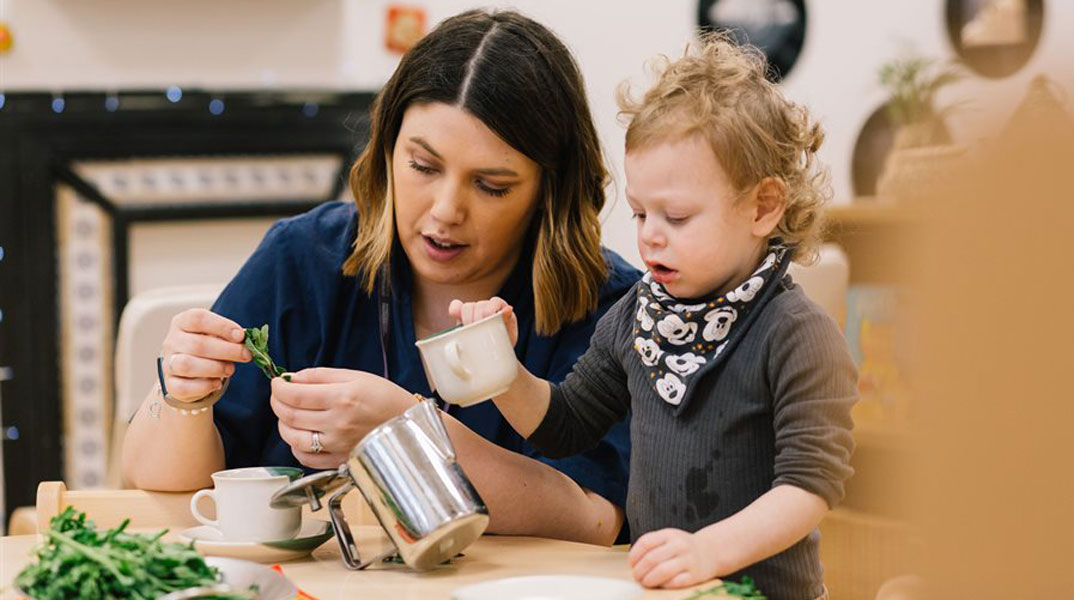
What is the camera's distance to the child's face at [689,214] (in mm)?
1099

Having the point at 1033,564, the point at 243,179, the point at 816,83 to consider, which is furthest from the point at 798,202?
the point at 243,179

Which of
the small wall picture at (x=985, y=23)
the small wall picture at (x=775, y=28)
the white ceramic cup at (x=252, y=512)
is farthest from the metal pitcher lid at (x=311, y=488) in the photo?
the small wall picture at (x=775, y=28)

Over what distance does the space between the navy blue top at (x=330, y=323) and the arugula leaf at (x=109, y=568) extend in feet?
1.92

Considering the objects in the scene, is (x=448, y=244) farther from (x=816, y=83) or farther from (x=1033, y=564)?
(x=816, y=83)

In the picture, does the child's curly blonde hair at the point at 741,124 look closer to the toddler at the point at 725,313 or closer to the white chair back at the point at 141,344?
the toddler at the point at 725,313

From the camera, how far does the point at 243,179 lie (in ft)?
11.9

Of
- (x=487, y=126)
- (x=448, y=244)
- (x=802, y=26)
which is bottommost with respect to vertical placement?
(x=448, y=244)

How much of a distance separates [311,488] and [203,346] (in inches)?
9.4

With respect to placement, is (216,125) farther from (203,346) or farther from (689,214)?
(689,214)

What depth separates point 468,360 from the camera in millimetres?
1072

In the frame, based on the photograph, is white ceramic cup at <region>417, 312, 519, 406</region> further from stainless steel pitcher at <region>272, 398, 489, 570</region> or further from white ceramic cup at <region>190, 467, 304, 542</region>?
white ceramic cup at <region>190, 467, 304, 542</region>

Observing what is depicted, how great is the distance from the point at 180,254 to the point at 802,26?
1.90m

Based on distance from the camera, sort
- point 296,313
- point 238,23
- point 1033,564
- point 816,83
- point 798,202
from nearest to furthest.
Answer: point 1033,564, point 798,202, point 296,313, point 816,83, point 238,23

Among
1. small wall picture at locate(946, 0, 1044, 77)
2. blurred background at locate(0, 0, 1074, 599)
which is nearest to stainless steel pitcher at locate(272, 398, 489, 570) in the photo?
blurred background at locate(0, 0, 1074, 599)
